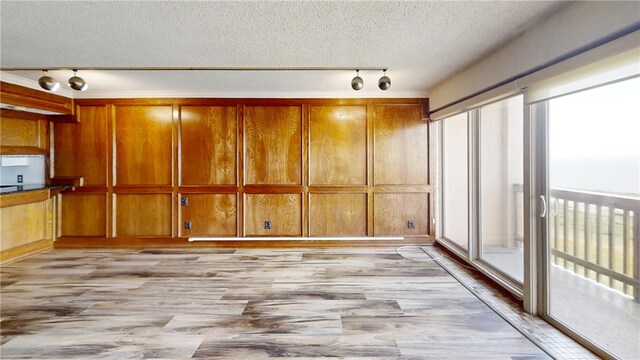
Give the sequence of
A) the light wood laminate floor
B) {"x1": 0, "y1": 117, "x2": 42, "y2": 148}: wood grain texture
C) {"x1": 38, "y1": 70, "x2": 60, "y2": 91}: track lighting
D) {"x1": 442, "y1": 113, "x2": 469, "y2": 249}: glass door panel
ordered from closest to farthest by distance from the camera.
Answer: the light wood laminate floor, {"x1": 38, "y1": 70, "x2": 60, "y2": 91}: track lighting, {"x1": 0, "y1": 117, "x2": 42, "y2": 148}: wood grain texture, {"x1": 442, "y1": 113, "x2": 469, "y2": 249}: glass door panel

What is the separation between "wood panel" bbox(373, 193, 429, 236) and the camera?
15.4 ft

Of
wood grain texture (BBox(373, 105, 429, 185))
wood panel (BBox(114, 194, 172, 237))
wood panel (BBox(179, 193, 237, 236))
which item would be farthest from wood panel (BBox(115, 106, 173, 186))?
wood grain texture (BBox(373, 105, 429, 185))

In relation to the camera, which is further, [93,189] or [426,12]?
[93,189]

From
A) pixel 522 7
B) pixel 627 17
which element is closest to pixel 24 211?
pixel 522 7

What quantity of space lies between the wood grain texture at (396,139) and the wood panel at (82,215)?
14.0 feet

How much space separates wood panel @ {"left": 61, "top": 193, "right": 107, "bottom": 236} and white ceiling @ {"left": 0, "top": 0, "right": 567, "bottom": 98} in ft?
5.69

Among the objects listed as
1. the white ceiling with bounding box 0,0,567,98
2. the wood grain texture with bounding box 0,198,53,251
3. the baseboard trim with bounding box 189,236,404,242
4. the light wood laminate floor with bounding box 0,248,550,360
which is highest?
the white ceiling with bounding box 0,0,567,98

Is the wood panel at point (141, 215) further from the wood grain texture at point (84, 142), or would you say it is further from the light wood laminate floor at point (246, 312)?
the light wood laminate floor at point (246, 312)

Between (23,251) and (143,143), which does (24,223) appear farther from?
(143,143)

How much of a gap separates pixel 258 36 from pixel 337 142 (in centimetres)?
230

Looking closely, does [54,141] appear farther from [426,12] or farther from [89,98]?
[426,12]

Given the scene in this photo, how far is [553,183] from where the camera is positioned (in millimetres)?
2508

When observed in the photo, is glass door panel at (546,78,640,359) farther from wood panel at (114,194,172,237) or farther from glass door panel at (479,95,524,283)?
wood panel at (114,194,172,237)

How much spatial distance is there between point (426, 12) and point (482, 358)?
7.87 ft
